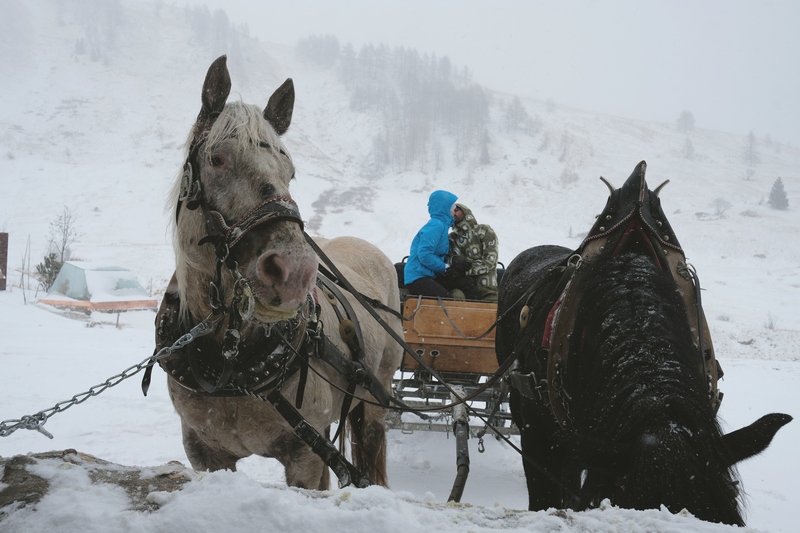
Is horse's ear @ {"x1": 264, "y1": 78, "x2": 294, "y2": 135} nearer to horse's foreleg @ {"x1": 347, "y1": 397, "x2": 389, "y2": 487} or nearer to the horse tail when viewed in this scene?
the horse tail

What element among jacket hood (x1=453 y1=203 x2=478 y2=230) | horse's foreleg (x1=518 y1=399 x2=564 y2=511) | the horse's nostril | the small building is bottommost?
the small building

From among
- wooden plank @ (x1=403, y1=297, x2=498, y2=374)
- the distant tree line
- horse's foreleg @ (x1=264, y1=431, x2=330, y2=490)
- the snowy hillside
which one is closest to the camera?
horse's foreleg @ (x1=264, y1=431, x2=330, y2=490)

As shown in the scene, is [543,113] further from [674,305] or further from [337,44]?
[674,305]

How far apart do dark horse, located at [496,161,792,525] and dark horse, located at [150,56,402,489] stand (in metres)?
0.99

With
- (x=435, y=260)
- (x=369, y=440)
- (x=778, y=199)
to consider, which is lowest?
(x=369, y=440)

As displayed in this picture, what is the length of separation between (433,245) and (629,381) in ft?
11.8

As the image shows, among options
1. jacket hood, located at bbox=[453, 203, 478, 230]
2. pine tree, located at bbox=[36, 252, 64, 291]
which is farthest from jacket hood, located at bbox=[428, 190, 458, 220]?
pine tree, located at bbox=[36, 252, 64, 291]

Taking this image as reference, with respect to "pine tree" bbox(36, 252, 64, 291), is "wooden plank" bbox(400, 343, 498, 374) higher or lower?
higher

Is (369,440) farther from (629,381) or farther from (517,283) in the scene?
(629,381)

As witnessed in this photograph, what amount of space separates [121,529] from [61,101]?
74921 millimetres

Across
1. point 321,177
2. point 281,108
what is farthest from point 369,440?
point 321,177

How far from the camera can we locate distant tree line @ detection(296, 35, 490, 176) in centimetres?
6112

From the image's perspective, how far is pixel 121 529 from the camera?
0.84m

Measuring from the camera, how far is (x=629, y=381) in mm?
1753
